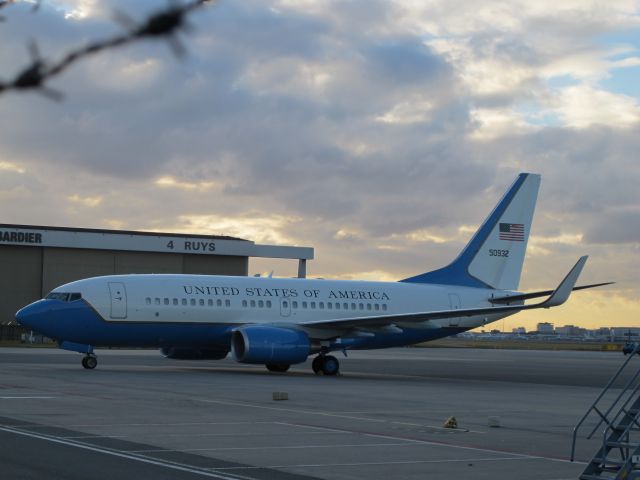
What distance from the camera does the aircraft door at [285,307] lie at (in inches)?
1476

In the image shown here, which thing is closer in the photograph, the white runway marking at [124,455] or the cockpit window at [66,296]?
the white runway marking at [124,455]

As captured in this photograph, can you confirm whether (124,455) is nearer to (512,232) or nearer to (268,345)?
(268,345)

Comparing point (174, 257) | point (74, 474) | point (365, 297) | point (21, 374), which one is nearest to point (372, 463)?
point (74, 474)

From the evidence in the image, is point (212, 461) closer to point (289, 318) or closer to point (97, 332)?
point (97, 332)

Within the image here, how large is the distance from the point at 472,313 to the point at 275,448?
2159 cm

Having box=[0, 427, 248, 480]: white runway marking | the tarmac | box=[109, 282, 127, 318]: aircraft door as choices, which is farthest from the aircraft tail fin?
box=[0, 427, 248, 480]: white runway marking

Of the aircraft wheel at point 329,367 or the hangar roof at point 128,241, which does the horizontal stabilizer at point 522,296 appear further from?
the hangar roof at point 128,241

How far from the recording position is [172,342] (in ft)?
117

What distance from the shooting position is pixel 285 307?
37.6 metres

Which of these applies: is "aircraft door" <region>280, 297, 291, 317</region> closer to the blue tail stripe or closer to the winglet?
the blue tail stripe

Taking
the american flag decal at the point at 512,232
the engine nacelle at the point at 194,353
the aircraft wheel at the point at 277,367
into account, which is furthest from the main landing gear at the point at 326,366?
the american flag decal at the point at 512,232

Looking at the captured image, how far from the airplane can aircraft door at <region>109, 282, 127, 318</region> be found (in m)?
Result: 0.03

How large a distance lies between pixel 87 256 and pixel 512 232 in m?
47.9

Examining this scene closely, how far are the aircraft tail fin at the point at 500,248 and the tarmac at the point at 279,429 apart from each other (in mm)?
10530
